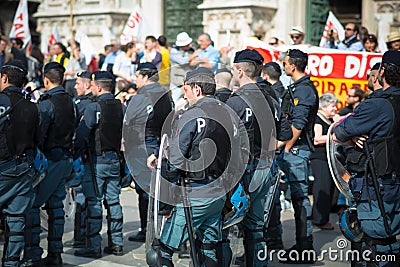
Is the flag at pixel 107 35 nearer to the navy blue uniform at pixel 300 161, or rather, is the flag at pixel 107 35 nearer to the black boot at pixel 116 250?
the black boot at pixel 116 250

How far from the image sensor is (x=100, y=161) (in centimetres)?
919

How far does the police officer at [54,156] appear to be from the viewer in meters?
8.52

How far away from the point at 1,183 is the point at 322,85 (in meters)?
6.67

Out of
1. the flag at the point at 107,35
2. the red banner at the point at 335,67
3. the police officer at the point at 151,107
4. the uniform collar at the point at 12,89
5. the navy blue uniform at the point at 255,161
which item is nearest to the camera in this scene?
the navy blue uniform at the point at 255,161

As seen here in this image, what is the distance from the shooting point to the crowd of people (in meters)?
6.79

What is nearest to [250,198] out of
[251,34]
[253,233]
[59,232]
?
[253,233]

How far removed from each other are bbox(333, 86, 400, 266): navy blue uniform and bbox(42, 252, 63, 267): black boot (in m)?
3.47

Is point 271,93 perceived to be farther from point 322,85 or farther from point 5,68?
point 322,85

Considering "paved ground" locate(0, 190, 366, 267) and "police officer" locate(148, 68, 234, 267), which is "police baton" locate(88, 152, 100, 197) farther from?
"police officer" locate(148, 68, 234, 267)

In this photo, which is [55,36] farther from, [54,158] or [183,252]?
[183,252]

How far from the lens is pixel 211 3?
17.7m

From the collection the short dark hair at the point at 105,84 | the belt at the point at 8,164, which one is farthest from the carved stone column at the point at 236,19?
the belt at the point at 8,164

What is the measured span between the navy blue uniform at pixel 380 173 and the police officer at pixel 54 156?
3197mm

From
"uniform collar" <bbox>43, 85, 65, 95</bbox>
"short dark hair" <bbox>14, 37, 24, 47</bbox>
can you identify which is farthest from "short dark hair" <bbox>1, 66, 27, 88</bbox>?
"short dark hair" <bbox>14, 37, 24, 47</bbox>
